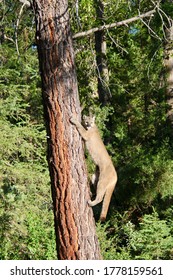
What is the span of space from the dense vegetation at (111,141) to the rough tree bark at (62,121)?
907 millimetres

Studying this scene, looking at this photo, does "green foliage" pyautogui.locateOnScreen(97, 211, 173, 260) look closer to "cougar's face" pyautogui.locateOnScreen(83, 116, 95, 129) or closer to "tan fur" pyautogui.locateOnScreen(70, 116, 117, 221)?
"tan fur" pyautogui.locateOnScreen(70, 116, 117, 221)

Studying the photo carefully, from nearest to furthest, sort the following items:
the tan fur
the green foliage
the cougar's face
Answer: the tan fur → the cougar's face → the green foliage

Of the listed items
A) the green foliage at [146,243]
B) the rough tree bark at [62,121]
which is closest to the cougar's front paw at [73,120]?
the rough tree bark at [62,121]

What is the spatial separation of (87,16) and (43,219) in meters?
5.14

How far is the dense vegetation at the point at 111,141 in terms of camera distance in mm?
7816

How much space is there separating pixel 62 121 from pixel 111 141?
331 inches

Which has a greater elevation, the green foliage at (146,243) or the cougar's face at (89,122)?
the cougar's face at (89,122)

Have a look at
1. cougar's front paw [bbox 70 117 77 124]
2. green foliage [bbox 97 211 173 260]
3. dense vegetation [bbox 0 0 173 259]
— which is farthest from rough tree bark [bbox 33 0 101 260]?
green foliage [bbox 97 211 173 260]

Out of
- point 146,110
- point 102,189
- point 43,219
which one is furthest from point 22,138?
point 146,110

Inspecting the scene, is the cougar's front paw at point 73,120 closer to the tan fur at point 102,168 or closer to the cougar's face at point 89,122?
the tan fur at point 102,168

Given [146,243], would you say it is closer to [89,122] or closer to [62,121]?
[89,122]

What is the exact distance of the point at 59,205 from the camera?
13.9 ft

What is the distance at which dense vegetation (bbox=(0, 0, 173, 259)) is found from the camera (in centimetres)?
782

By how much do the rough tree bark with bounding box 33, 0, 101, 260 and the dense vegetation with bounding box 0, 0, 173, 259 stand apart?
35.7 inches
